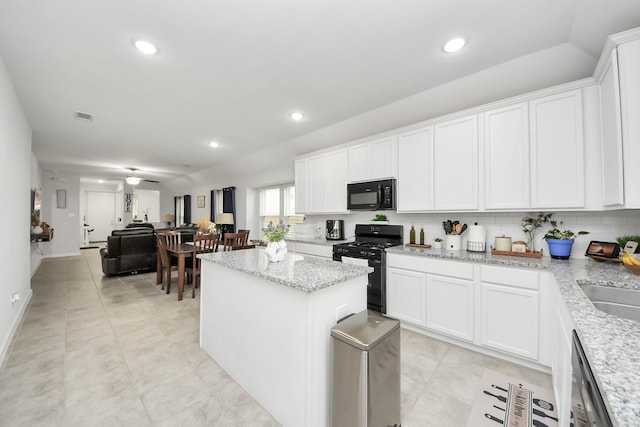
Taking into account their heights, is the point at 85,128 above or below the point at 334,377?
above

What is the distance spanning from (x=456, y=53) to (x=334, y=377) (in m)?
2.52

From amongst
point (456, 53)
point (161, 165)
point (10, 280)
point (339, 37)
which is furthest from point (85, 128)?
point (456, 53)

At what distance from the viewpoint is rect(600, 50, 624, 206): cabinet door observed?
1.71 metres

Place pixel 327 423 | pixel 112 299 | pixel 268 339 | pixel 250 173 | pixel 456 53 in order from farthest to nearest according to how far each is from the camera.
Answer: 1. pixel 250 173
2. pixel 112 299
3. pixel 456 53
4. pixel 268 339
5. pixel 327 423

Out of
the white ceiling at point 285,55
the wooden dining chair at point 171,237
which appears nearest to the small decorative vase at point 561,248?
the white ceiling at point 285,55

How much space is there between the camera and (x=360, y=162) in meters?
3.76

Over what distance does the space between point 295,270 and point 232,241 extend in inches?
120

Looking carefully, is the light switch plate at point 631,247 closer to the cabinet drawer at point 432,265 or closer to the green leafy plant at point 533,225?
the green leafy plant at point 533,225

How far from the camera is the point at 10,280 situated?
2648 millimetres

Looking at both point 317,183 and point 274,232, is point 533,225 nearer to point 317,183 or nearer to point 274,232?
point 274,232

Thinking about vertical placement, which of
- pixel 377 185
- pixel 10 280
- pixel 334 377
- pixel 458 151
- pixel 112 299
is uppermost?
pixel 458 151

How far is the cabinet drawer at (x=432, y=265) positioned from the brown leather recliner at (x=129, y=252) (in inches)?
197

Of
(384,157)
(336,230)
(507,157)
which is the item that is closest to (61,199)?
(336,230)

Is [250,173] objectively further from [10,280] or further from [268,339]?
[268,339]
